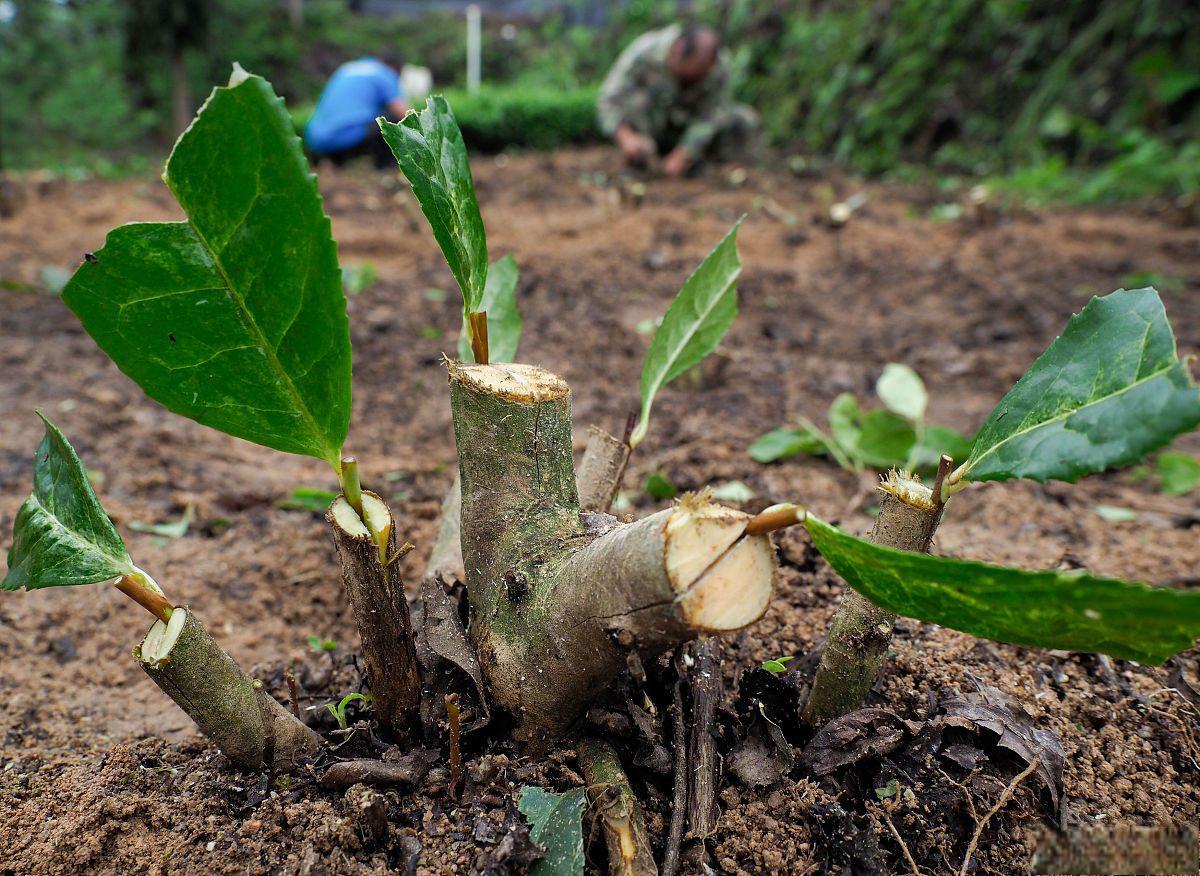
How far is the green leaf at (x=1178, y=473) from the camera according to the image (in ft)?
7.18

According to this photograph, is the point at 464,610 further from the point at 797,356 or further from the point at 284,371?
the point at 797,356

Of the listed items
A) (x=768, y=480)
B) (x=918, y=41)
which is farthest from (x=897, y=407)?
(x=918, y=41)

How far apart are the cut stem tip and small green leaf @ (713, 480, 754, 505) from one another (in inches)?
39.8

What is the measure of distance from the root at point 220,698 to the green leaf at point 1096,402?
0.85 m

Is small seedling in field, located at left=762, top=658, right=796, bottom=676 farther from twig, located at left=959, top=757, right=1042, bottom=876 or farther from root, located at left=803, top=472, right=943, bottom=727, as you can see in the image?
twig, located at left=959, top=757, right=1042, bottom=876

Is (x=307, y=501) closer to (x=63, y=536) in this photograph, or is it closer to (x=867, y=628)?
(x=63, y=536)

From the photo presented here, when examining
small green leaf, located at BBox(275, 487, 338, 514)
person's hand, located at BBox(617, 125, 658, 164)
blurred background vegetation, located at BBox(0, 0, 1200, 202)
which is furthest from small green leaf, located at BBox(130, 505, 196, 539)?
person's hand, located at BBox(617, 125, 658, 164)

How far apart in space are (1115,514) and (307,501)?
2.13 meters

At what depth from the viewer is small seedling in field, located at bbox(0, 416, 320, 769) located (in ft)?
2.66

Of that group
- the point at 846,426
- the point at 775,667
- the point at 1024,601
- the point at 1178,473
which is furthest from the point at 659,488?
the point at 1178,473

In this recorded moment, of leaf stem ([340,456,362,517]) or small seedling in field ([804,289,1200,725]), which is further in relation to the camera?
leaf stem ([340,456,362,517])

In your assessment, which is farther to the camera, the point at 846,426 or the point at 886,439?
the point at 846,426

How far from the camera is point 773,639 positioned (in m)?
1.20

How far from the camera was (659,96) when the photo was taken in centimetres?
841
